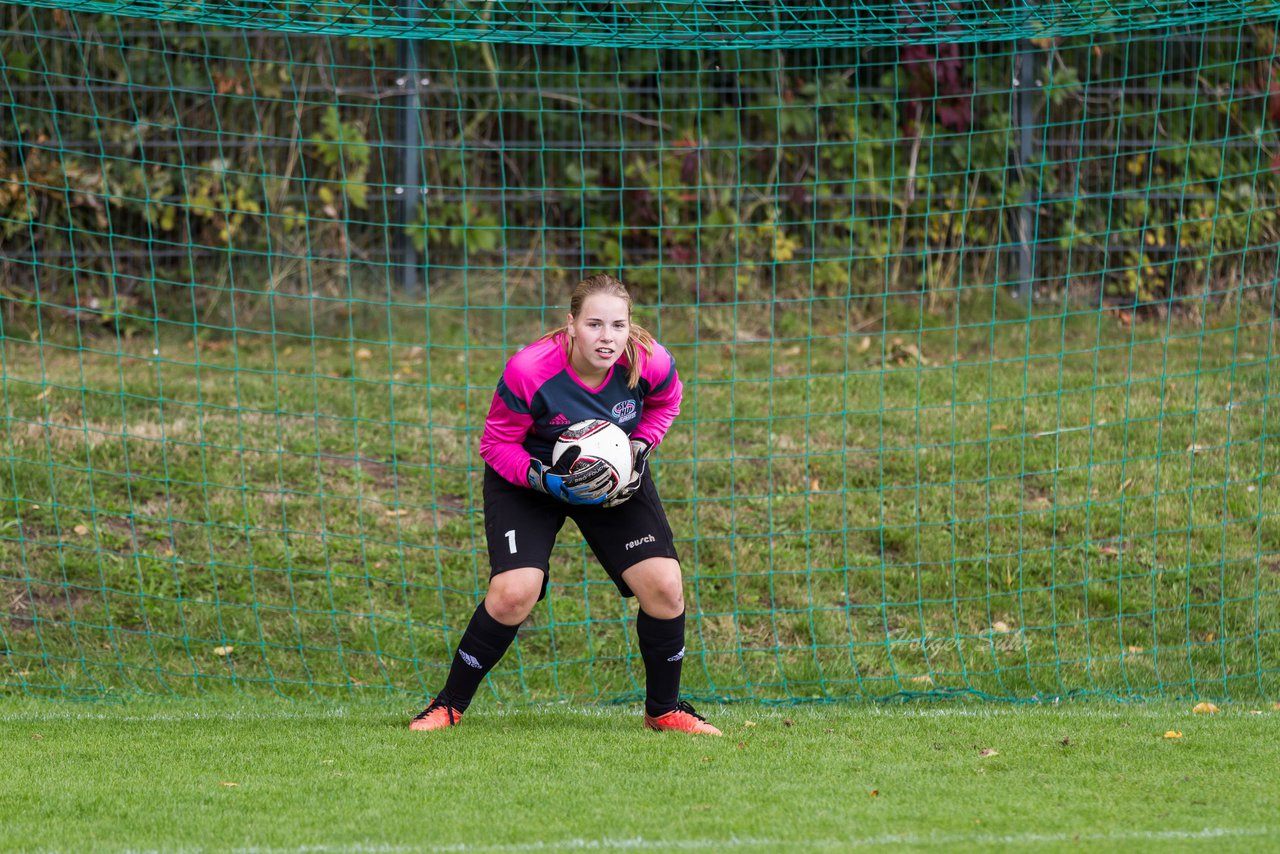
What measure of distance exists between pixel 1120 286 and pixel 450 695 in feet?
19.9

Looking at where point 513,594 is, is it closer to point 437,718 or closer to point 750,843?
point 437,718

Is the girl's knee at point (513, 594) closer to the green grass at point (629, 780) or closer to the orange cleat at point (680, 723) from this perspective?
the green grass at point (629, 780)

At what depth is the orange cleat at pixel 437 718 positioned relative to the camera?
442cm

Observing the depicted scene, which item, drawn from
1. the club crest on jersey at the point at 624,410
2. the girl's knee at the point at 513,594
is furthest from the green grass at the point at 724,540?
the club crest on jersey at the point at 624,410

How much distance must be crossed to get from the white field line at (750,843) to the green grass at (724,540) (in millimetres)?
1873

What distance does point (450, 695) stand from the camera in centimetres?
446

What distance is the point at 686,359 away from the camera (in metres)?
8.07

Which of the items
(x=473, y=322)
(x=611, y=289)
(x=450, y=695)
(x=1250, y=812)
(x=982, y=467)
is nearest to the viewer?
(x=1250, y=812)

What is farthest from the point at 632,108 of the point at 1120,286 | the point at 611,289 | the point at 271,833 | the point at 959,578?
the point at 271,833

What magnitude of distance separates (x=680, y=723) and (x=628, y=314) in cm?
133

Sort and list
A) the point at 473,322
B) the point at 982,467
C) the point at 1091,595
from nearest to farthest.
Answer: the point at 1091,595 < the point at 982,467 < the point at 473,322

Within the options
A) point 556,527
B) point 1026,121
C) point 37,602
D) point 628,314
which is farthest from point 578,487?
point 1026,121

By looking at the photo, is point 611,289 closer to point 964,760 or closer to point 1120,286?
point 964,760

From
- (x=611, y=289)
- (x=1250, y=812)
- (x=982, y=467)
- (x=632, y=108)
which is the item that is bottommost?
(x=1250, y=812)
